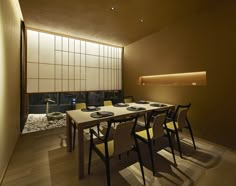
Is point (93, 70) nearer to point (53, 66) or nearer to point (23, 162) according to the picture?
point (53, 66)

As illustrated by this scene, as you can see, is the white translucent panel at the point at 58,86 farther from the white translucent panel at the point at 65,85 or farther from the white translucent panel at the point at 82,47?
the white translucent panel at the point at 82,47

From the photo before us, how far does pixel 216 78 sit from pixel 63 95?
444 cm

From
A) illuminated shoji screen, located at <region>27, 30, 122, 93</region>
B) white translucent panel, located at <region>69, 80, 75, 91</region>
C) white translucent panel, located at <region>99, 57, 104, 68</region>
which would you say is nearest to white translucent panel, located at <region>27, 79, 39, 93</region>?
Answer: illuminated shoji screen, located at <region>27, 30, 122, 93</region>

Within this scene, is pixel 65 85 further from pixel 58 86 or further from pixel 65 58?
pixel 65 58

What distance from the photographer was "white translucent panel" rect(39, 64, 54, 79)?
3.57m

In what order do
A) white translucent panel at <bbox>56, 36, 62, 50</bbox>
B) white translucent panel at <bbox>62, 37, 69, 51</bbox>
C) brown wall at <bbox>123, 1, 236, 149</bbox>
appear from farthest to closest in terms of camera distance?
white translucent panel at <bbox>62, 37, 69, 51</bbox>, white translucent panel at <bbox>56, 36, 62, 50</bbox>, brown wall at <bbox>123, 1, 236, 149</bbox>

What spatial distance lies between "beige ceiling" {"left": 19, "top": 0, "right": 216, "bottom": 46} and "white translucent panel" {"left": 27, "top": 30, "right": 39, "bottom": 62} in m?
0.26

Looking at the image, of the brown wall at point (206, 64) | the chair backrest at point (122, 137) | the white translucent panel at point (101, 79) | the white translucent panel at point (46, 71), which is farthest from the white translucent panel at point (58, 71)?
the chair backrest at point (122, 137)

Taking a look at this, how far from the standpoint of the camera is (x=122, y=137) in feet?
4.75

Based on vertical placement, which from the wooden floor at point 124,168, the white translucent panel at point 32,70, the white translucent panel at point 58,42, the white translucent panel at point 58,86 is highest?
the white translucent panel at point 58,42

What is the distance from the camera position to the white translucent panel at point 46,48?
3.52m

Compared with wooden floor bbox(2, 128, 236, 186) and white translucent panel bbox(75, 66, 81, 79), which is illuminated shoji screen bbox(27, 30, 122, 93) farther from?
wooden floor bbox(2, 128, 236, 186)

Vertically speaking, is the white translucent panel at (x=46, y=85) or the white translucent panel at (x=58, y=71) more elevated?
the white translucent panel at (x=58, y=71)

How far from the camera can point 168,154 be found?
2.11 meters
